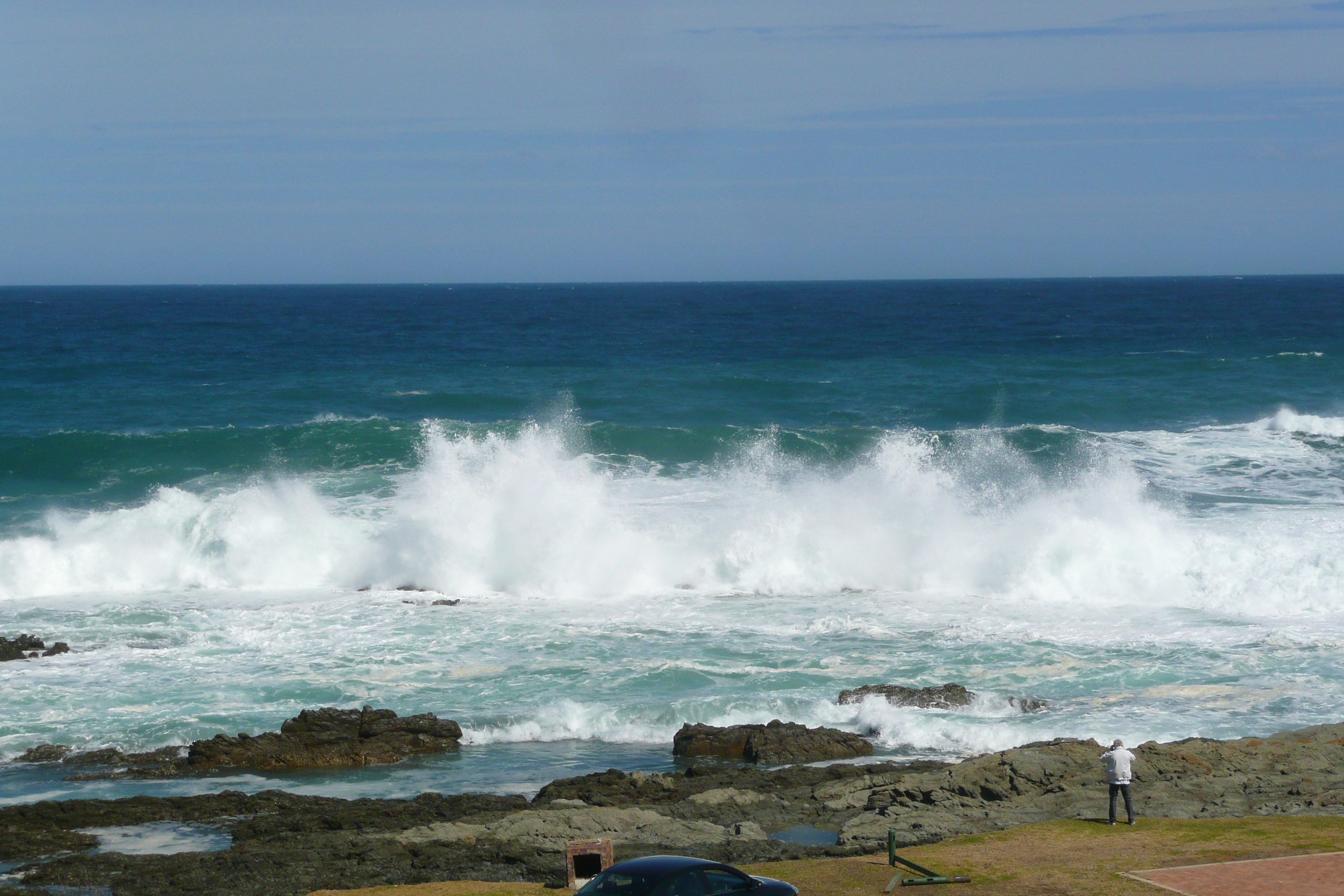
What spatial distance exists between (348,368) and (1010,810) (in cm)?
4817

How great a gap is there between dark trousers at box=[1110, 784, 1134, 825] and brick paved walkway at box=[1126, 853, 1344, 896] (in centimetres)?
155

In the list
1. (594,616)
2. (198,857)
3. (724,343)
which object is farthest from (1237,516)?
(724,343)

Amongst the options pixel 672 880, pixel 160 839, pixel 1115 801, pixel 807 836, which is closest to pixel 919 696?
pixel 1115 801

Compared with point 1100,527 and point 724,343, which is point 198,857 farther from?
point 724,343

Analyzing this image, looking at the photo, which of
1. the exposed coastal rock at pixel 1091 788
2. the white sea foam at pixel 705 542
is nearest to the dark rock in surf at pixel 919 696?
the exposed coastal rock at pixel 1091 788

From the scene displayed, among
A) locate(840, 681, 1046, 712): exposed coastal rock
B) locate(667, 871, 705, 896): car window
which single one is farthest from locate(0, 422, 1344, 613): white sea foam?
locate(667, 871, 705, 896): car window

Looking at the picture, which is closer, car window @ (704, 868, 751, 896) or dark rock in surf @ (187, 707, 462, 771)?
car window @ (704, 868, 751, 896)

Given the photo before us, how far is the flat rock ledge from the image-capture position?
56.3 ft

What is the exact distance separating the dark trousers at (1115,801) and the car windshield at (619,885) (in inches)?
256

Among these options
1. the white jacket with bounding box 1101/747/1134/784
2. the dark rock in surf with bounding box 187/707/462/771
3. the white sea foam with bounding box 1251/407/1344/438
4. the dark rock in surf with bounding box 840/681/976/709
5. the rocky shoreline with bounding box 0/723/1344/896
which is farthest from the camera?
the white sea foam with bounding box 1251/407/1344/438

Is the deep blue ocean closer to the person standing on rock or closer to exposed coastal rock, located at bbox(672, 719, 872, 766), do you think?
exposed coastal rock, located at bbox(672, 719, 872, 766)

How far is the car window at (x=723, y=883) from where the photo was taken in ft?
33.4

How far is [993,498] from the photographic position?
31688 millimetres

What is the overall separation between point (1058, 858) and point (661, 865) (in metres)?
4.95
